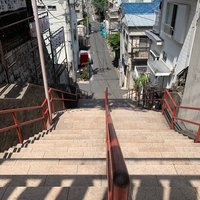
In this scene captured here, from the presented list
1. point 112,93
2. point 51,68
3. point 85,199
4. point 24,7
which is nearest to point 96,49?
point 112,93

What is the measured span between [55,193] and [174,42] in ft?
33.7

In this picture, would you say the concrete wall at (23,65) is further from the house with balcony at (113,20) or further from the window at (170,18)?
the house with balcony at (113,20)

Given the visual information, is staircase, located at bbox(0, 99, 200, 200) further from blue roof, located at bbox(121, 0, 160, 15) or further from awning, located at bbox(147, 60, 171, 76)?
blue roof, located at bbox(121, 0, 160, 15)

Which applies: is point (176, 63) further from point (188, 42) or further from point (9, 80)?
point (9, 80)

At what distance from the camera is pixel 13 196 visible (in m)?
2.69

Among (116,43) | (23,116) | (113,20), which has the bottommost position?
(116,43)

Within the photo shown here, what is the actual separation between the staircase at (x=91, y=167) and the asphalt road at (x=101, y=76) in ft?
46.7

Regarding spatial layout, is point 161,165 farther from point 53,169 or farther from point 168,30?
point 168,30

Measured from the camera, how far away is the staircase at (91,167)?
2.73 m

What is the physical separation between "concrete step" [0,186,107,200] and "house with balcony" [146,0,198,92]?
773 cm

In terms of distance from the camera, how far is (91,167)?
11.7ft

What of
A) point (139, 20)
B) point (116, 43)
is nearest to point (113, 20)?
point (116, 43)

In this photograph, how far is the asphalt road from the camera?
68.3ft

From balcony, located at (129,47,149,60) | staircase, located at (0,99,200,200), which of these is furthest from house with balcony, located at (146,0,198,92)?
staircase, located at (0,99,200,200)
